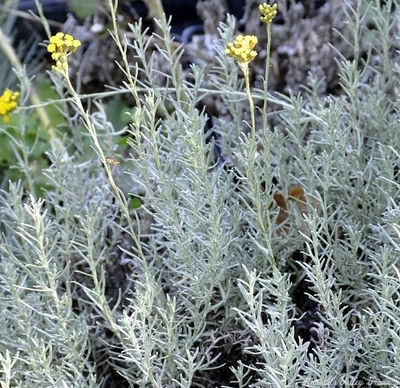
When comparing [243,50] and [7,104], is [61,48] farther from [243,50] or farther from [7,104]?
[7,104]

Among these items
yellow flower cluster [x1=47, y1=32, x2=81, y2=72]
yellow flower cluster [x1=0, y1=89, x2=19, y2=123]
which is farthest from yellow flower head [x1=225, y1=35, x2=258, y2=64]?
yellow flower cluster [x1=0, y1=89, x2=19, y2=123]

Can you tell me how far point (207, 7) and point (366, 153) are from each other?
79 centimetres

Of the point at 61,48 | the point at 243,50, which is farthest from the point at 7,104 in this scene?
the point at 243,50

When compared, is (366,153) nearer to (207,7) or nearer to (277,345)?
(277,345)

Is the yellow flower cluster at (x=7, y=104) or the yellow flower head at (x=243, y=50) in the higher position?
the yellow flower head at (x=243, y=50)

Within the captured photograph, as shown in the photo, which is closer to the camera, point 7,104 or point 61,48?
point 61,48

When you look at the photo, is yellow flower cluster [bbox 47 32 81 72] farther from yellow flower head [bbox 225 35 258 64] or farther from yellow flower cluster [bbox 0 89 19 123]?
yellow flower cluster [bbox 0 89 19 123]

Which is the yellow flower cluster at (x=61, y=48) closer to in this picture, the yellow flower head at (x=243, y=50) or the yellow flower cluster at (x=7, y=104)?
the yellow flower head at (x=243, y=50)

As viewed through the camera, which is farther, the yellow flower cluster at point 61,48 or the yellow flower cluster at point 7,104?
the yellow flower cluster at point 7,104

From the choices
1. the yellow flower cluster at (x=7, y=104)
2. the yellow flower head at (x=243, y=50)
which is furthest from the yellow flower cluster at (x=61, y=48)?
the yellow flower cluster at (x=7, y=104)

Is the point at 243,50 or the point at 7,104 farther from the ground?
the point at 243,50

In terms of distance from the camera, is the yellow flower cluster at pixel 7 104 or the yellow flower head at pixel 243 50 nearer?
the yellow flower head at pixel 243 50

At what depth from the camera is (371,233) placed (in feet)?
3.94

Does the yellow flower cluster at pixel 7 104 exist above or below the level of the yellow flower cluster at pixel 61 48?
below
